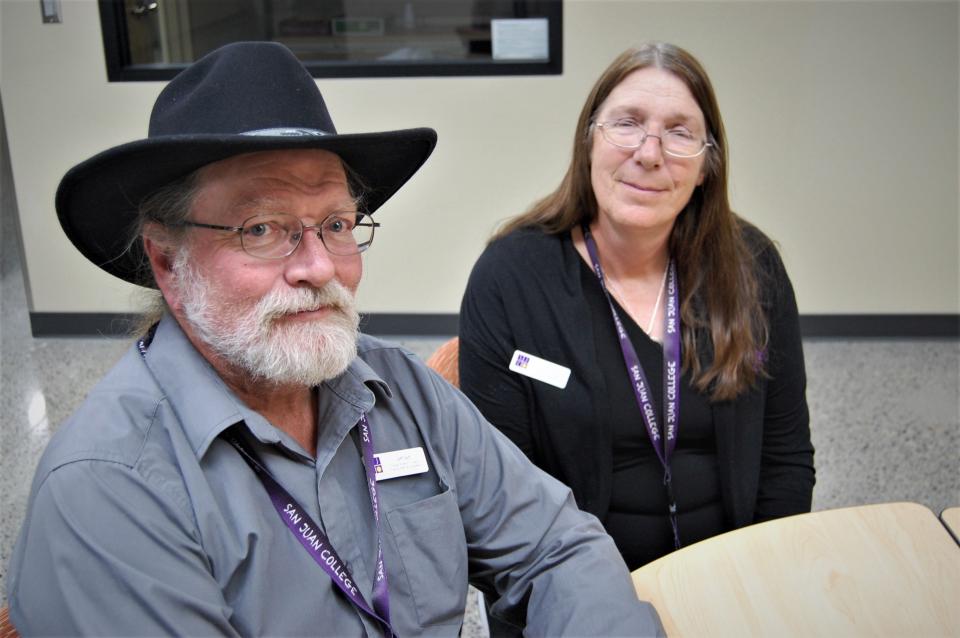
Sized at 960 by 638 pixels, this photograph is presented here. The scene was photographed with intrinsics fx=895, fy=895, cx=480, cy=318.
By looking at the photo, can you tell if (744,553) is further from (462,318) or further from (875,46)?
(875,46)

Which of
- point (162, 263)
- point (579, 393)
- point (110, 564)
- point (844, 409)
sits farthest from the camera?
point (844, 409)

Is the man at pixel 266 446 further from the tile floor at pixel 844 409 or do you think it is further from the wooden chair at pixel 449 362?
the tile floor at pixel 844 409

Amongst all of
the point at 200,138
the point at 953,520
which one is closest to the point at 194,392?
the point at 200,138

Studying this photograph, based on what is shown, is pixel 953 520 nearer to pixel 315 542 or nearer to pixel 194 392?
pixel 315 542

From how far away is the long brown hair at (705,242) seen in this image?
1999 millimetres

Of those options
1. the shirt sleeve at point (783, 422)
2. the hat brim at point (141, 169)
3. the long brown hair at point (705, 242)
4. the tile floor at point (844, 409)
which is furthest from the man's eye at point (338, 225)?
the tile floor at point (844, 409)

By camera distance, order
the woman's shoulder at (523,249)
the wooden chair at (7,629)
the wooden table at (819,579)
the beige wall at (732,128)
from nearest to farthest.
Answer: the wooden chair at (7,629)
the wooden table at (819,579)
the woman's shoulder at (523,249)
the beige wall at (732,128)

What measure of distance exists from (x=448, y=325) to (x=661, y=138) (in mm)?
2767

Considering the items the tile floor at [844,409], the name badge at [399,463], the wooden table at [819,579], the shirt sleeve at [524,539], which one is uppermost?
the name badge at [399,463]

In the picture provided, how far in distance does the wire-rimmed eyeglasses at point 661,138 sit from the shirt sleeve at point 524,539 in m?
0.77

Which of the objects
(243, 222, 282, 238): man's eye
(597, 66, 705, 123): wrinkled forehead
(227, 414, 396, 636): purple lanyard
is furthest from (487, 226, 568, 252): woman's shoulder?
(227, 414, 396, 636): purple lanyard

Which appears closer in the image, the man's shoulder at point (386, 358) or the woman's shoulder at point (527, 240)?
the man's shoulder at point (386, 358)

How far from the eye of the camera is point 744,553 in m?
1.54

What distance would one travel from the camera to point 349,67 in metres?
4.32
